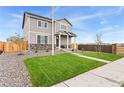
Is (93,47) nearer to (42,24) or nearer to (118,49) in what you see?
(118,49)

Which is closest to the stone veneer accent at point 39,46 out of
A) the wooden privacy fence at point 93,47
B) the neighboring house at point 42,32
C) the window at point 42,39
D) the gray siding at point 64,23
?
the neighboring house at point 42,32

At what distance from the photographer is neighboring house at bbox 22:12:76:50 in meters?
16.8

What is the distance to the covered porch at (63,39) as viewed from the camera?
64.5 feet

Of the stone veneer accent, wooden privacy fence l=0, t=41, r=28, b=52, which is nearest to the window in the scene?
the stone veneer accent

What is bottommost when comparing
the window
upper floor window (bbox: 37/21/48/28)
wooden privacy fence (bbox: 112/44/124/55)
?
wooden privacy fence (bbox: 112/44/124/55)

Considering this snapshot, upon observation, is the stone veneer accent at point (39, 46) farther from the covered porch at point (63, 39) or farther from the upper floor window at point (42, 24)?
the upper floor window at point (42, 24)

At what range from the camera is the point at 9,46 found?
53.4ft

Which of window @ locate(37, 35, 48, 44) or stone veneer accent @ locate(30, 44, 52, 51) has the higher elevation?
window @ locate(37, 35, 48, 44)

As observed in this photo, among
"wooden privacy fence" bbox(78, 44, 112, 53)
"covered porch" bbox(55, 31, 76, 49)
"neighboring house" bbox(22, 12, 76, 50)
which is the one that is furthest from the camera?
"covered porch" bbox(55, 31, 76, 49)

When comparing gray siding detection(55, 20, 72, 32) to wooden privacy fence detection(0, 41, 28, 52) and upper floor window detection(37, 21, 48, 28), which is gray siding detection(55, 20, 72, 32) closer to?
upper floor window detection(37, 21, 48, 28)

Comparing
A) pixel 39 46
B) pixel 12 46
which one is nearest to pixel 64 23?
pixel 39 46

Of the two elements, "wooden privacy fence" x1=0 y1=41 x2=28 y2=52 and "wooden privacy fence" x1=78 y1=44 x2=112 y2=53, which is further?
"wooden privacy fence" x1=78 y1=44 x2=112 y2=53

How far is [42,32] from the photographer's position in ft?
58.9
